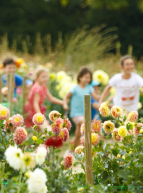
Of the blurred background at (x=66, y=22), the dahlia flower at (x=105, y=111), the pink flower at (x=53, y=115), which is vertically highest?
the blurred background at (x=66, y=22)

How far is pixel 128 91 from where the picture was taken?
4938 mm

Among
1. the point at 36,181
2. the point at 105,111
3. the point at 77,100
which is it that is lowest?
the point at 36,181

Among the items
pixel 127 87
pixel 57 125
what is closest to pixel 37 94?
pixel 127 87

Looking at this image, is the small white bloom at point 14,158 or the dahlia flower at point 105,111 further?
the dahlia flower at point 105,111

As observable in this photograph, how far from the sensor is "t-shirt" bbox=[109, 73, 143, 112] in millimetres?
4926

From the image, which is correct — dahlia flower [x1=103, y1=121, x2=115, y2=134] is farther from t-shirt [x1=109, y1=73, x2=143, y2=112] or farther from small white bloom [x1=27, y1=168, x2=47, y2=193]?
t-shirt [x1=109, y1=73, x2=143, y2=112]

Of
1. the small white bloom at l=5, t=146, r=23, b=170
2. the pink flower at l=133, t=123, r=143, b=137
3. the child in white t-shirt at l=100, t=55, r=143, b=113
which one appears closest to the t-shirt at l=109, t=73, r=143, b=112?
the child in white t-shirt at l=100, t=55, r=143, b=113

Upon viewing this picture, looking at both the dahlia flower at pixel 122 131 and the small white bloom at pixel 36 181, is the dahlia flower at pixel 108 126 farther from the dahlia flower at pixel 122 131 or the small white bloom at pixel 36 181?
the small white bloom at pixel 36 181

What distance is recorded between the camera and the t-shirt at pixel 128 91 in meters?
4.93

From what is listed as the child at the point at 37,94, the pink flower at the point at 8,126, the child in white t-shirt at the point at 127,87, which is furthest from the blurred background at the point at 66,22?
the pink flower at the point at 8,126

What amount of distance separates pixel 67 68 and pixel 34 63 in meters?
0.81

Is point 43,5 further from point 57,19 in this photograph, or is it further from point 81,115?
point 81,115

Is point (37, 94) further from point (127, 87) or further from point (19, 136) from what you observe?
point (19, 136)

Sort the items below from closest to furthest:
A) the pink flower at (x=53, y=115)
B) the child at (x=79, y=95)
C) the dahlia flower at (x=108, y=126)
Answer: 1. the pink flower at (x=53, y=115)
2. the dahlia flower at (x=108, y=126)
3. the child at (x=79, y=95)
